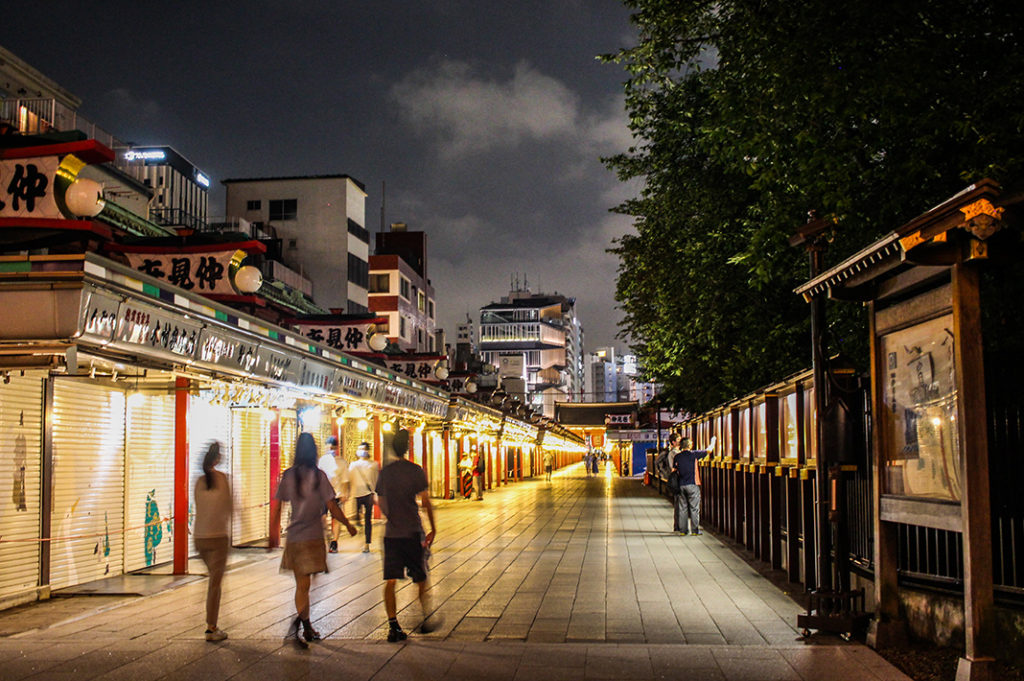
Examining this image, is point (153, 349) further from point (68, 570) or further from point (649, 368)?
point (649, 368)

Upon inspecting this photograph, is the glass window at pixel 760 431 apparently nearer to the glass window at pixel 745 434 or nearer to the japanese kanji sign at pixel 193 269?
the glass window at pixel 745 434

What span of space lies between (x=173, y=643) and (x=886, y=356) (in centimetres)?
→ 667

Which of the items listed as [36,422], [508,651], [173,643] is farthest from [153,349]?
[508,651]

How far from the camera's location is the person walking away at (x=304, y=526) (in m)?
8.71

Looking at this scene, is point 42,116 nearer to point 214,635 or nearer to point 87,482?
point 87,482

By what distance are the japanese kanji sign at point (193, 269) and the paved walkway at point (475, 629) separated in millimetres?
3797

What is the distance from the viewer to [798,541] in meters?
12.3

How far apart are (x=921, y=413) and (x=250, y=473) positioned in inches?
514

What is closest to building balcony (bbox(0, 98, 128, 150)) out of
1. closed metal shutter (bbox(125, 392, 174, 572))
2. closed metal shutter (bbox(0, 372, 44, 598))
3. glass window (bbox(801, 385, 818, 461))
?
closed metal shutter (bbox(125, 392, 174, 572))

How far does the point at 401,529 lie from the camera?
898 centimetres

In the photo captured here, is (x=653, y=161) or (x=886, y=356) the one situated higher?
(x=653, y=161)

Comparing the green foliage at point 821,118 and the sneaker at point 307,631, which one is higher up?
the green foliage at point 821,118

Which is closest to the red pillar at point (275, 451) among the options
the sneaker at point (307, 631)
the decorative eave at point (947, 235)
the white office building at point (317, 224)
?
the sneaker at point (307, 631)

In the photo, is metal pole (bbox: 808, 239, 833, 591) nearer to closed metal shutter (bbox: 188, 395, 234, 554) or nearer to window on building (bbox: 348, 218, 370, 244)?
closed metal shutter (bbox: 188, 395, 234, 554)
